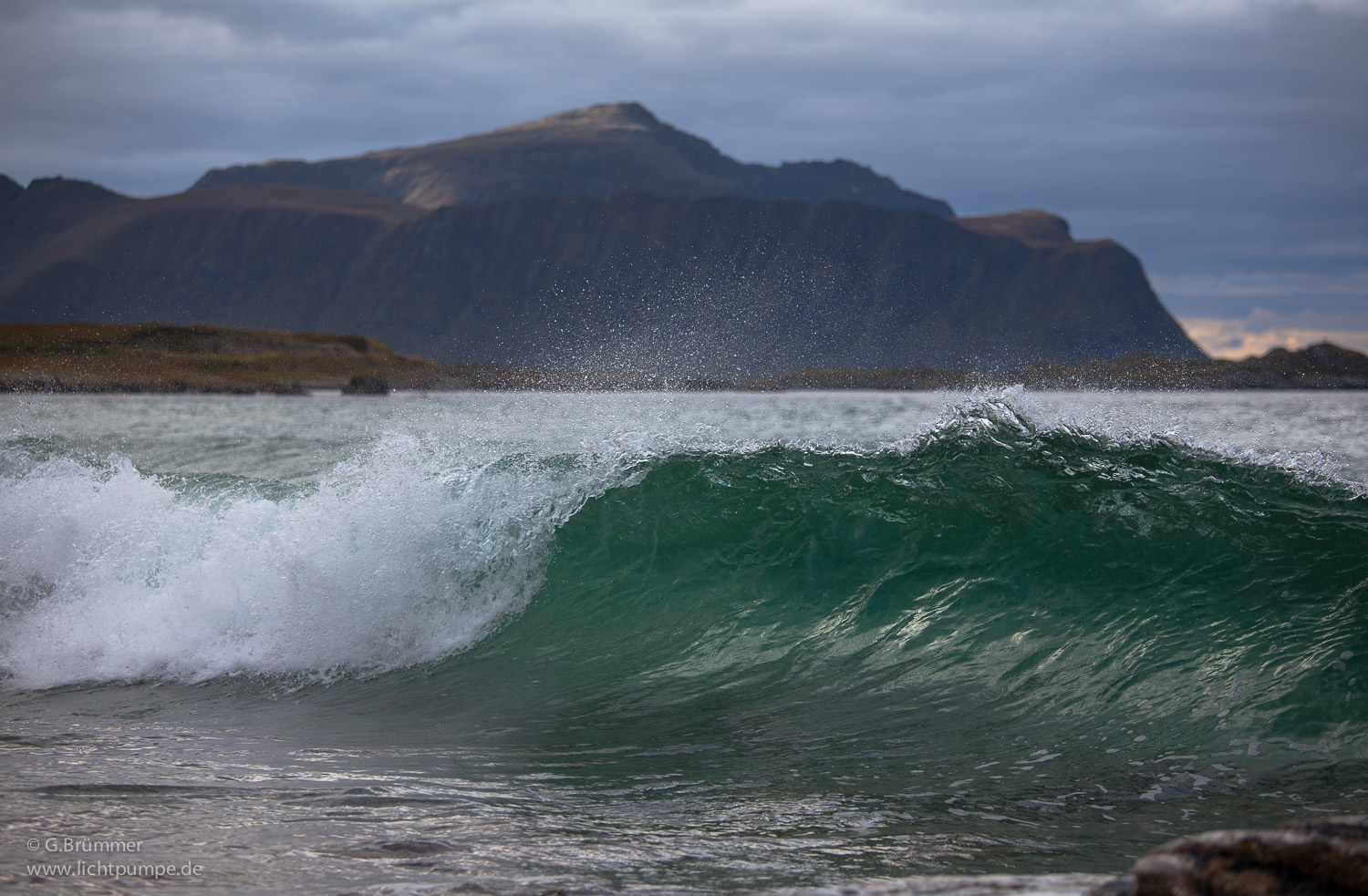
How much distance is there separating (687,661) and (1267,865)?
5357 mm

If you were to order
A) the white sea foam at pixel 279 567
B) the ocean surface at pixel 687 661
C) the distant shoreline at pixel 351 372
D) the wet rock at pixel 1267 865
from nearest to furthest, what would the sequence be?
the wet rock at pixel 1267 865
the ocean surface at pixel 687 661
the white sea foam at pixel 279 567
the distant shoreline at pixel 351 372

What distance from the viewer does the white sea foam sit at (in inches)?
317

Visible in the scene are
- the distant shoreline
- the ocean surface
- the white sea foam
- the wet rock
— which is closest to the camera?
the wet rock

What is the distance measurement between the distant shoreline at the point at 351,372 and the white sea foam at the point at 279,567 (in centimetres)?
7846

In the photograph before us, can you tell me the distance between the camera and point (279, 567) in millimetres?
8625

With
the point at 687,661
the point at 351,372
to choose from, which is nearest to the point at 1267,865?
the point at 687,661

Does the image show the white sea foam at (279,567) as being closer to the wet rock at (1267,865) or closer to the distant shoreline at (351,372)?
the wet rock at (1267,865)

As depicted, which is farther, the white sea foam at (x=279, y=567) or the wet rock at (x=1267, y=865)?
the white sea foam at (x=279, y=567)

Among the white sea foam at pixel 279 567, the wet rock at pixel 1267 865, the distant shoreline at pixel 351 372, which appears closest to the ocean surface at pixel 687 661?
the white sea foam at pixel 279 567

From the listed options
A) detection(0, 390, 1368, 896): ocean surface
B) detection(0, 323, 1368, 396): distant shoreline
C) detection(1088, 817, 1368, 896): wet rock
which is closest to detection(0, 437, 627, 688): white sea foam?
detection(0, 390, 1368, 896): ocean surface

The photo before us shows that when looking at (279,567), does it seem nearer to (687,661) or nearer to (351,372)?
(687,661)

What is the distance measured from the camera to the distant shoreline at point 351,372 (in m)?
87.0

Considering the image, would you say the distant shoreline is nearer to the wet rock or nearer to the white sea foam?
the white sea foam

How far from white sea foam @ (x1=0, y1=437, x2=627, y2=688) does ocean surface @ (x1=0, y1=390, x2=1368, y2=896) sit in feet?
0.12
